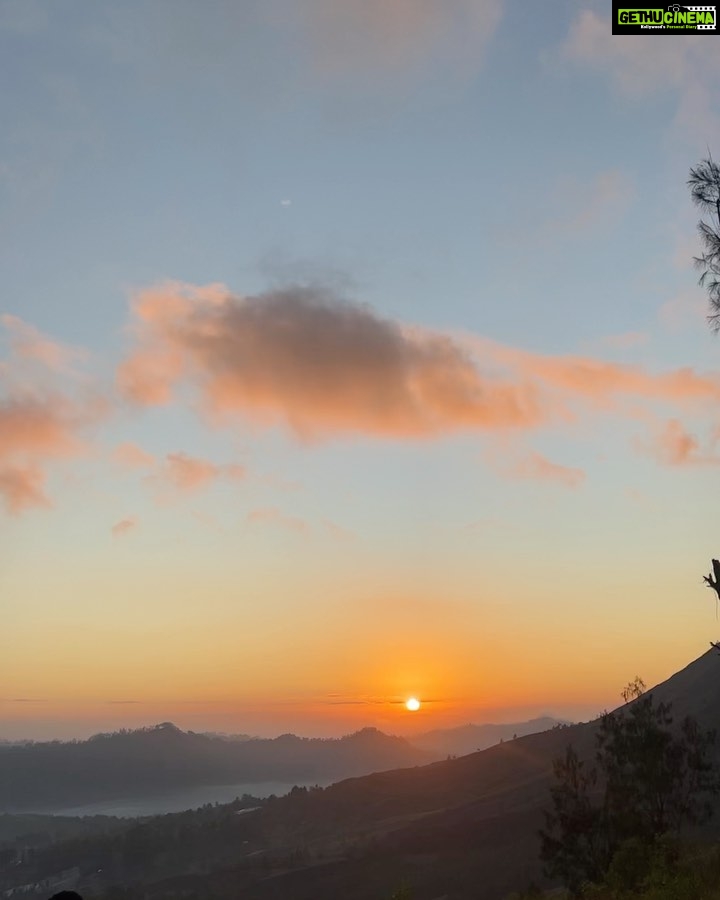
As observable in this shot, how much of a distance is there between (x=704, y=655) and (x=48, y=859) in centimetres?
13621

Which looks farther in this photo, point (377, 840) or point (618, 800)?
point (377, 840)

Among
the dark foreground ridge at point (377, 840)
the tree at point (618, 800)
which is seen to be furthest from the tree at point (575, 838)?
the dark foreground ridge at point (377, 840)

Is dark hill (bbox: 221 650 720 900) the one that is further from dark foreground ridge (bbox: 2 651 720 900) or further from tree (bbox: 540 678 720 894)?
tree (bbox: 540 678 720 894)

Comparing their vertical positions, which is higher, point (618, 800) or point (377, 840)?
point (618, 800)

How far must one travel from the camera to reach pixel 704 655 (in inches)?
5851

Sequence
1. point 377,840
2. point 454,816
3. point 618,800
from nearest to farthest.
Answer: point 618,800, point 377,840, point 454,816

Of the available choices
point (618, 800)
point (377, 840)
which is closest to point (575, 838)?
point (618, 800)

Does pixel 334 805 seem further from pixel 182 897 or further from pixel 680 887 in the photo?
pixel 680 887

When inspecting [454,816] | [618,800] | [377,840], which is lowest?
[377,840]

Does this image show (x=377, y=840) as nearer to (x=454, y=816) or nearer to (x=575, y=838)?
(x=454, y=816)

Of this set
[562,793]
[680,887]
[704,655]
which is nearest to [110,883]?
[704,655]

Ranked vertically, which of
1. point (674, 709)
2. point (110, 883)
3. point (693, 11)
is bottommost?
point (110, 883)

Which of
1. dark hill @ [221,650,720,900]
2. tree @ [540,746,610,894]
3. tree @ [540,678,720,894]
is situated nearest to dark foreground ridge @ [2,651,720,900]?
dark hill @ [221,650,720,900]

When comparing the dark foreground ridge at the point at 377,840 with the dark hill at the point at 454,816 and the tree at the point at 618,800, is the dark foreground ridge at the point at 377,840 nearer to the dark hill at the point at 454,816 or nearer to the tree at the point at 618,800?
the dark hill at the point at 454,816
